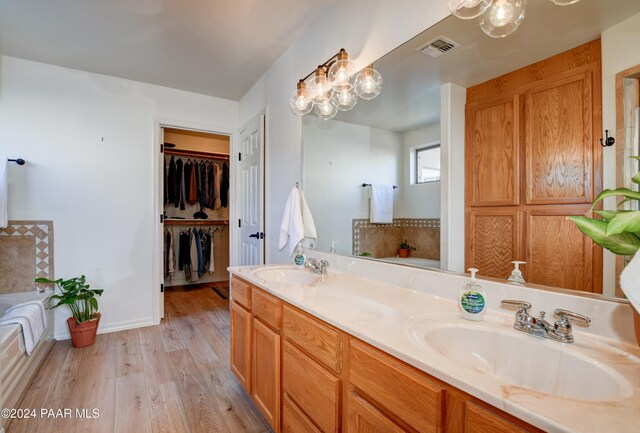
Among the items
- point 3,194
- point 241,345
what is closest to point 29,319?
point 3,194

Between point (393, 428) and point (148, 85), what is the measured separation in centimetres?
374

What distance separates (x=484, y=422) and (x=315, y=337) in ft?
2.19

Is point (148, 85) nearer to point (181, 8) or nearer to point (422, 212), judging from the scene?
point (181, 8)

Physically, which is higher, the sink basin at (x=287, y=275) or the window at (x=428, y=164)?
the window at (x=428, y=164)

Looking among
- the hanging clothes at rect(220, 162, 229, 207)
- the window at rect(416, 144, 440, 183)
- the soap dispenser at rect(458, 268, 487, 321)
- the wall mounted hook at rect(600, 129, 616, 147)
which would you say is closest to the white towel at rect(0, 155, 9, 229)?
the hanging clothes at rect(220, 162, 229, 207)

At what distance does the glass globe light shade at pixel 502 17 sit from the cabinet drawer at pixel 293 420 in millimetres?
1636

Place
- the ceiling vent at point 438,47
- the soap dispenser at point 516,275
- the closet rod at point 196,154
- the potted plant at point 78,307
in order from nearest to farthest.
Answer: the soap dispenser at point 516,275, the ceiling vent at point 438,47, the potted plant at point 78,307, the closet rod at point 196,154

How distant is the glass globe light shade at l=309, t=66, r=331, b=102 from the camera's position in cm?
198

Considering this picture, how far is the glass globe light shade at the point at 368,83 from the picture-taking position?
5.60 ft

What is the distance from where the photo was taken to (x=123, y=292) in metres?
3.19

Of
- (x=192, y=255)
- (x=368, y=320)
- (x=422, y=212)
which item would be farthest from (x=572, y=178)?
(x=192, y=255)

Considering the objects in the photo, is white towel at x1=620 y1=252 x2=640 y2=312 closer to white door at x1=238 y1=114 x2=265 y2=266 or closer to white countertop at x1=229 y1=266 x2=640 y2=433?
white countertop at x1=229 y1=266 x2=640 y2=433

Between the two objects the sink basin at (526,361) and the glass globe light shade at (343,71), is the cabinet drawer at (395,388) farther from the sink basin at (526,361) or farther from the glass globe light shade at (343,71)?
the glass globe light shade at (343,71)

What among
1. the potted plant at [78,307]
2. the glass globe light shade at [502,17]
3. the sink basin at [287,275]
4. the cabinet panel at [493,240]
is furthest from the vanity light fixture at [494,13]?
the potted plant at [78,307]
